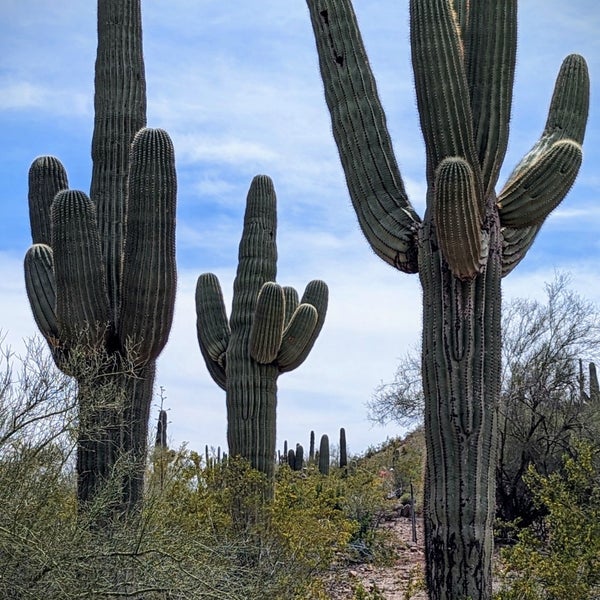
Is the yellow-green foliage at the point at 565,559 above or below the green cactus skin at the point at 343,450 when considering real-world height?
below

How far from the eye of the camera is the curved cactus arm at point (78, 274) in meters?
9.35

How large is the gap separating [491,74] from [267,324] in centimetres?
608

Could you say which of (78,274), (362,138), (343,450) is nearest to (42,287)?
(78,274)

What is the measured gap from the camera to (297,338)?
13625 mm

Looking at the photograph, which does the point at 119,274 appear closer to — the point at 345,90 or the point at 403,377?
the point at 345,90

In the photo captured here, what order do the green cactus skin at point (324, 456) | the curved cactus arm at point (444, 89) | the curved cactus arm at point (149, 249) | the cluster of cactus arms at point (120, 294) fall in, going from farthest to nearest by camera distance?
the green cactus skin at point (324, 456), the curved cactus arm at point (149, 249), the cluster of cactus arms at point (120, 294), the curved cactus arm at point (444, 89)

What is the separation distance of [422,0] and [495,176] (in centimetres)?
151

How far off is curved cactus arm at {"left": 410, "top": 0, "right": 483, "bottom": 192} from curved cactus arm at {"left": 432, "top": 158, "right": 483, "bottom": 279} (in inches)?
13.4

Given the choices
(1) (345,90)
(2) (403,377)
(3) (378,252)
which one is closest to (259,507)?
(3) (378,252)

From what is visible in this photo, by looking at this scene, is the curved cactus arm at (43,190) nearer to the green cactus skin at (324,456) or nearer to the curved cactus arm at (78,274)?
the curved cactus arm at (78,274)

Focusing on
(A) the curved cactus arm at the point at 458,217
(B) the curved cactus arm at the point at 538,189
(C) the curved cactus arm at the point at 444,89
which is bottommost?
(A) the curved cactus arm at the point at 458,217

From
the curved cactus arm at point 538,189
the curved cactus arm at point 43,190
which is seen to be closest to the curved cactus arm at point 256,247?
the curved cactus arm at point 43,190

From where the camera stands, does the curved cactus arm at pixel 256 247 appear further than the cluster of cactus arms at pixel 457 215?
Yes

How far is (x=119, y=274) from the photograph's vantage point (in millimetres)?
9773
